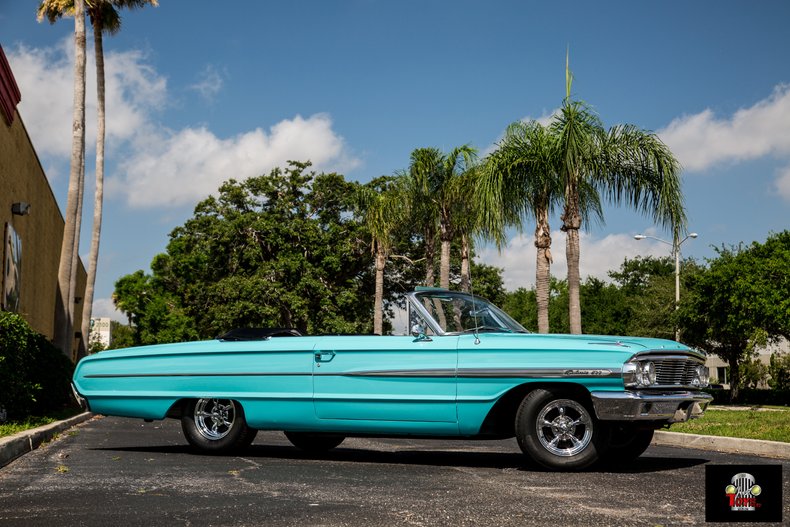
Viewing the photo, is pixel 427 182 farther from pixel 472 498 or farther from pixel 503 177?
pixel 472 498

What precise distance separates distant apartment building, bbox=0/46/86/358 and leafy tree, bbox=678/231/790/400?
24.0m

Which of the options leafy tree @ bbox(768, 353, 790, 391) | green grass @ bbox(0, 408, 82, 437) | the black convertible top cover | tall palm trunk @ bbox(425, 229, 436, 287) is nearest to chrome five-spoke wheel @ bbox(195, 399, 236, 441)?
the black convertible top cover

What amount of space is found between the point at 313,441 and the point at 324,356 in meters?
1.58

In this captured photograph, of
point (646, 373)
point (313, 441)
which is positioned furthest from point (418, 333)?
point (313, 441)

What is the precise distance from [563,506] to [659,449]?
5978 mm

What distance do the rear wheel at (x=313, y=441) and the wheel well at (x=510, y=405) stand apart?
7.15 feet

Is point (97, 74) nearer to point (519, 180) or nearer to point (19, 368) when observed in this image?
point (519, 180)

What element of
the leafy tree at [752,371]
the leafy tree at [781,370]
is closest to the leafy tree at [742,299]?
the leafy tree at [752,371]

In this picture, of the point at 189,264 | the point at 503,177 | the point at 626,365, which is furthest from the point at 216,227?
the point at 626,365

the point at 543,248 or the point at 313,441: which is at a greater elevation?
the point at 543,248

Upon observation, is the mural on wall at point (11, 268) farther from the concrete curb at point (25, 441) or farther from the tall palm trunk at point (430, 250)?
the tall palm trunk at point (430, 250)

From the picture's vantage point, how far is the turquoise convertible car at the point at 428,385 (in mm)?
8352

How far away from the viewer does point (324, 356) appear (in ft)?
30.9

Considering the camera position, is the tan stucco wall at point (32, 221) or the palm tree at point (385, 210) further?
the palm tree at point (385, 210)
